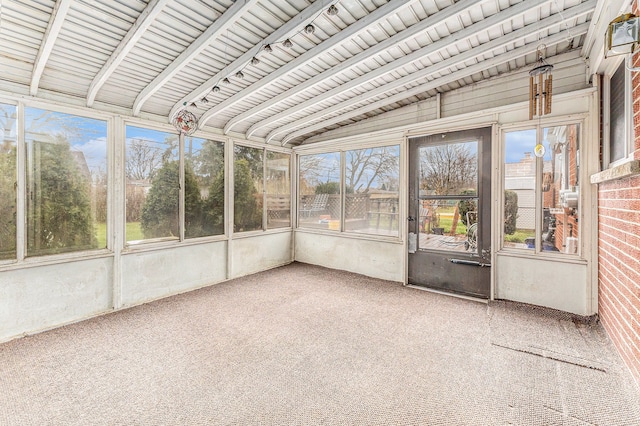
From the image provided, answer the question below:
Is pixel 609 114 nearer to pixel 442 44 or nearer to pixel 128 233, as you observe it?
pixel 442 44

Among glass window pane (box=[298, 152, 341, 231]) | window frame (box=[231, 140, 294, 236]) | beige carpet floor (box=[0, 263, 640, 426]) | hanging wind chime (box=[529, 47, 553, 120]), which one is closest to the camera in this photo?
beige carpet floor (box=[0, 263, 640, 426])

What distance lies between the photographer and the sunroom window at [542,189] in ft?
11.4

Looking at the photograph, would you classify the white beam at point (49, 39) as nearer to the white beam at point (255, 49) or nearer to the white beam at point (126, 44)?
the white beam at point (126, 44)

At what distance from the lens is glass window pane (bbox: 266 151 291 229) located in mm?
5906

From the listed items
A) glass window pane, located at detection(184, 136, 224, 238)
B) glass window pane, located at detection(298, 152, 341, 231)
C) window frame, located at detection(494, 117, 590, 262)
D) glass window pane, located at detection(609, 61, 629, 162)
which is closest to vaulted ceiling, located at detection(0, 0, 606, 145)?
glass window pane, located at detection(609, 61, 629, 162)

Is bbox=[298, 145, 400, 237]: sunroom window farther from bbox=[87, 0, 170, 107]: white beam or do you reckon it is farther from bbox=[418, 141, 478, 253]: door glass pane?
bbox=[87, 0, 170, 107]: white beam

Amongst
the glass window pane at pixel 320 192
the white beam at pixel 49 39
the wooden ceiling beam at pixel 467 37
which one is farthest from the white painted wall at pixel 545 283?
the white beam at pixel 49 39

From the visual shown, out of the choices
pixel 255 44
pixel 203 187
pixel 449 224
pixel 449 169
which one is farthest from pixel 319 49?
pixel 449 224

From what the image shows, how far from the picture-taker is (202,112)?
4.40 m

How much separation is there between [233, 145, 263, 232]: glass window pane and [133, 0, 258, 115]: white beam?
5.88 ft

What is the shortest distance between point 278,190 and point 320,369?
418cm

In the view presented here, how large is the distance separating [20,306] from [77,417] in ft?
6.54

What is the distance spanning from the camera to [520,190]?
3791mm

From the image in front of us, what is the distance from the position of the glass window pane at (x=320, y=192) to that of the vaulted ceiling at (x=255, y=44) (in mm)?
1826
